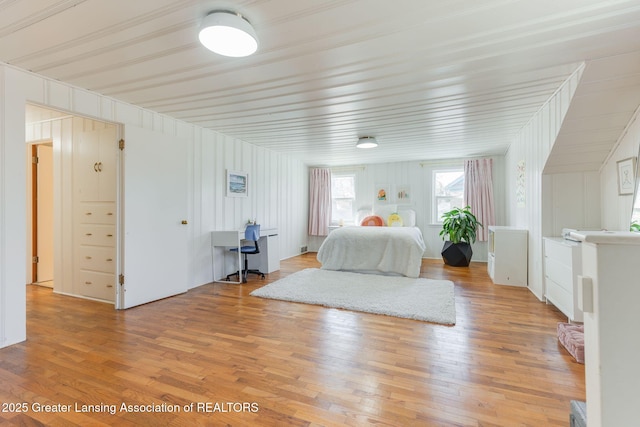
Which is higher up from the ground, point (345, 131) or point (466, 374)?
point (345, 131)

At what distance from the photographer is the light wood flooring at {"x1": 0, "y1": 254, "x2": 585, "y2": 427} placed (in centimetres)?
148

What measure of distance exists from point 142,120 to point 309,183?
4.34 metres

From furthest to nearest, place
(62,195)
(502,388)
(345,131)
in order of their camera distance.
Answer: (345,131), (62,195), (502,388)

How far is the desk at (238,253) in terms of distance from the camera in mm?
4141

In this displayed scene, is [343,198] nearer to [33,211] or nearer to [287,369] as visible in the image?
[287,369]

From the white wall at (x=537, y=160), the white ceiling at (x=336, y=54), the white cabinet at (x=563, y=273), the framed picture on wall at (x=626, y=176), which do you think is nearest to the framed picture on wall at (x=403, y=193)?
the white wall at (x=537, y=160)

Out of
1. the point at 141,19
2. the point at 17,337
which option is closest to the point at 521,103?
the point at 141,19

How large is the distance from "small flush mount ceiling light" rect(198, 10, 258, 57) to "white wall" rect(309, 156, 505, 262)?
5.11 meters

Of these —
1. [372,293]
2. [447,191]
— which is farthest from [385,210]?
[372,293]

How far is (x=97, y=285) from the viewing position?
345 centimetres

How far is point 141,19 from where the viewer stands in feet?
5.77

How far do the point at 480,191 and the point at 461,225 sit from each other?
0.99 metres

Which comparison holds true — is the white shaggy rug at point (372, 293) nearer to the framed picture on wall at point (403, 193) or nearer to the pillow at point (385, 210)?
the pillow at point (385, 210)

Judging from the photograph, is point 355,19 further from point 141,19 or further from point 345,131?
point 345,131
